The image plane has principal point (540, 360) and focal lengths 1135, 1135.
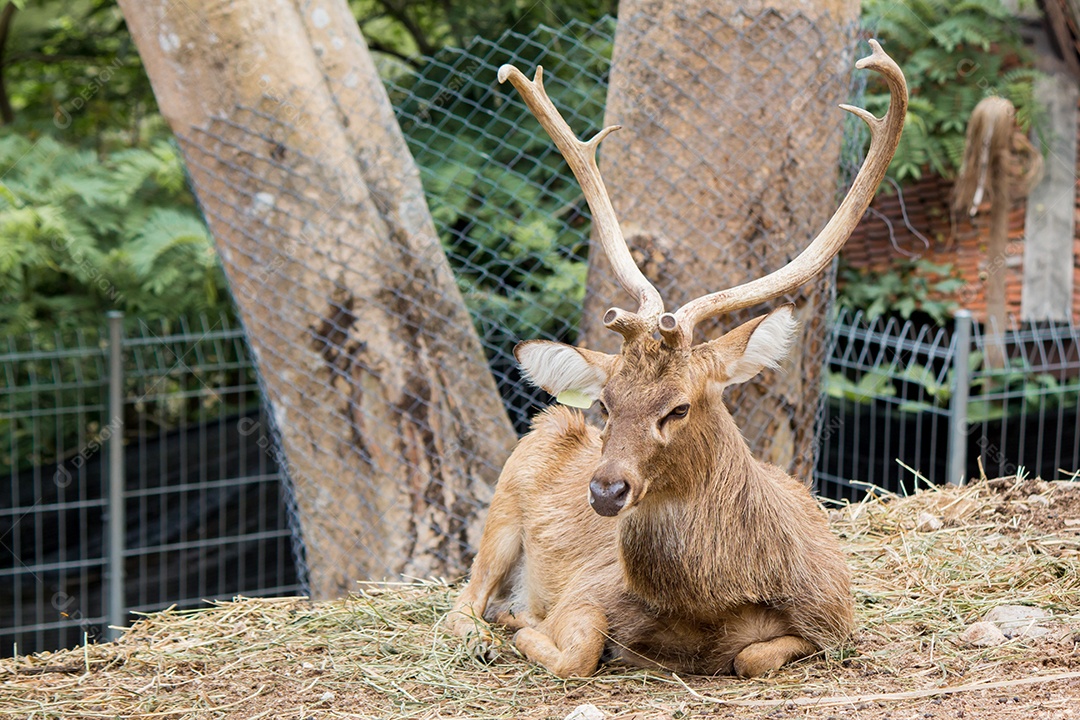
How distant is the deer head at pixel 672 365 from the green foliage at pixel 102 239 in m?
4.35

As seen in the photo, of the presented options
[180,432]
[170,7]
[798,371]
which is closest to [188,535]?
[180,432]

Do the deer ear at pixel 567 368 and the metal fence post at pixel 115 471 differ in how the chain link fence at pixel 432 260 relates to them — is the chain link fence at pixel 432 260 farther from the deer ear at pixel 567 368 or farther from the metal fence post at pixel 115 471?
the deer ear at pixel 567 368

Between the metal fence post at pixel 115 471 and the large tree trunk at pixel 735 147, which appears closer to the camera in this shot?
the large tree trunk at pixel 735 147

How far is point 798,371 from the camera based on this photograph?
5.68 metres

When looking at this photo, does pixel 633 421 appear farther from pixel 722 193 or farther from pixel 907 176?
pixel 907 176

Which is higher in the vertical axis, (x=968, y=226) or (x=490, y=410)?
(x=968, y=226)

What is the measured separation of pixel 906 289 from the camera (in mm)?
9586

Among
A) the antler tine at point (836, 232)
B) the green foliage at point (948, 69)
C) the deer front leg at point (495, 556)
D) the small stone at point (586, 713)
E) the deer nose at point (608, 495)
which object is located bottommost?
the small stone at point (586, 713)

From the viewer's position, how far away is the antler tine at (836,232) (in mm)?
3289

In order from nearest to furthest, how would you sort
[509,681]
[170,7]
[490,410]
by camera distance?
[509,681] → [170,7] → [490,410]

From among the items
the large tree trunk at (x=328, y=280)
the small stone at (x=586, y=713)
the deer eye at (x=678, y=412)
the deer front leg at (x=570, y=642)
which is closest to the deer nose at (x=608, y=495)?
the deer eye at (x=678, y=412)

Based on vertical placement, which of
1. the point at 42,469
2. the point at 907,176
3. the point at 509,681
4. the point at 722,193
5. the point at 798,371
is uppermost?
the point at 907,176

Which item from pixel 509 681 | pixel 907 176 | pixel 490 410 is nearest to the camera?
pixel 509 681

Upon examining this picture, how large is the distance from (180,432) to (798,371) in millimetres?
3932
